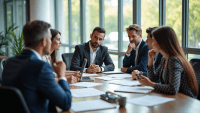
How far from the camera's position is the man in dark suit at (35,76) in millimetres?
1284

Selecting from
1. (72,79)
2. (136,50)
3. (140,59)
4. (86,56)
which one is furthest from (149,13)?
(72,79)

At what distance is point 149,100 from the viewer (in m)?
1.72

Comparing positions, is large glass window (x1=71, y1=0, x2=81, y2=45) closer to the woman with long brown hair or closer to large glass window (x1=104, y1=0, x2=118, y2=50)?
large glass window (x1=104, y1=0, x2=118, y2=50)

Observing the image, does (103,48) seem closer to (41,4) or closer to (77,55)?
(77,55)

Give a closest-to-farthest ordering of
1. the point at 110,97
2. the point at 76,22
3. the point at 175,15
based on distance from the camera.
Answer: the point at 110,97
the point at 175,15
the point at 76,22

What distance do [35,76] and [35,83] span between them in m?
0.04

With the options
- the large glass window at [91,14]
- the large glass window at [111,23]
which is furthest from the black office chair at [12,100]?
the large glass window at [91,14]

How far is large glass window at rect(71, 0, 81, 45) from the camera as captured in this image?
291 inches

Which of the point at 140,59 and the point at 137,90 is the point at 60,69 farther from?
the point at 140,59

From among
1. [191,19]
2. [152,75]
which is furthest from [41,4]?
[152,75]

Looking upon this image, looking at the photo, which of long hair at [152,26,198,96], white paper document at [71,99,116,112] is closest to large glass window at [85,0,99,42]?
long hair at [152,26,198,96]

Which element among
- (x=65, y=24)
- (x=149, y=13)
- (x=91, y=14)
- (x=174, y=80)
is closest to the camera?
(x=174, y=80)

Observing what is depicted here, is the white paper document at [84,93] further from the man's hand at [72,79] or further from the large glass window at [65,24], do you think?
the large glass window at [65,24]

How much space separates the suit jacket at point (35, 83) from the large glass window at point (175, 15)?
308 centimetres
